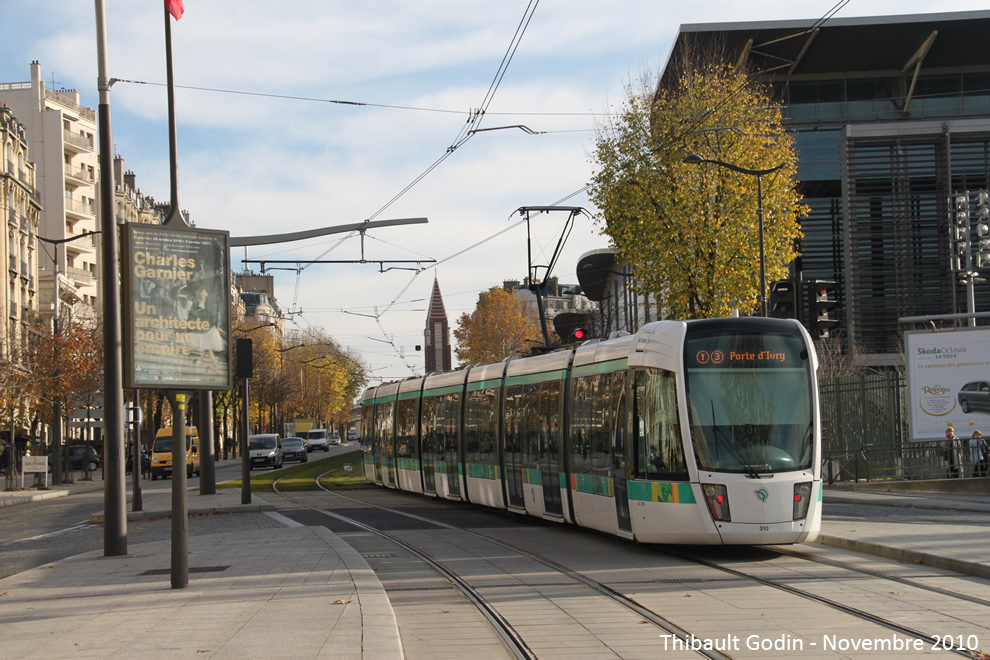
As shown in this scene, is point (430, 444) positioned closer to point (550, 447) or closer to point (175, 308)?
point (550, 447)

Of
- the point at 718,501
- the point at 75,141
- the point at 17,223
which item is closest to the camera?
the point at 718,501

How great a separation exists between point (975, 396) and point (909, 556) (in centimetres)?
1381

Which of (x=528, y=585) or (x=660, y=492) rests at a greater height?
(x=660, y=492)

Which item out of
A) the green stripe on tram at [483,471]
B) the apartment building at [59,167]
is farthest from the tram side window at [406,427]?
the apartment building at [59,167]

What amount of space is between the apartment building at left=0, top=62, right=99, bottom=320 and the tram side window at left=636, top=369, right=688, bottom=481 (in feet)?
201

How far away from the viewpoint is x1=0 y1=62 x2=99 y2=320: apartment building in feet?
236

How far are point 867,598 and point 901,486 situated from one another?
16910 mm

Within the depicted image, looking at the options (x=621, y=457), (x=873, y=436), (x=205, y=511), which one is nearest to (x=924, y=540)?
(x=621, y=457)

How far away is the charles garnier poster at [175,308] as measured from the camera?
10445 millimetres

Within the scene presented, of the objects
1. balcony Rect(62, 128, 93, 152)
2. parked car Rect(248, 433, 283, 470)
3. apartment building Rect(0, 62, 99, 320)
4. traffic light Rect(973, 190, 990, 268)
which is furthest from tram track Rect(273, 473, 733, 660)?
balcony Rect(62, 128, 93, 152)

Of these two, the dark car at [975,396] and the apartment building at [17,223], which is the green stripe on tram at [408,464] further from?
the apartment building at [17,223]

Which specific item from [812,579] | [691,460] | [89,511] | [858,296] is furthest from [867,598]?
[858,296]

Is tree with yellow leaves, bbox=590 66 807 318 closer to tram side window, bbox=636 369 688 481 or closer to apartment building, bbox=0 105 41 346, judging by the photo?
tram side window, bbox=636 369 688 481

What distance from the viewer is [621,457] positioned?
1409cm
